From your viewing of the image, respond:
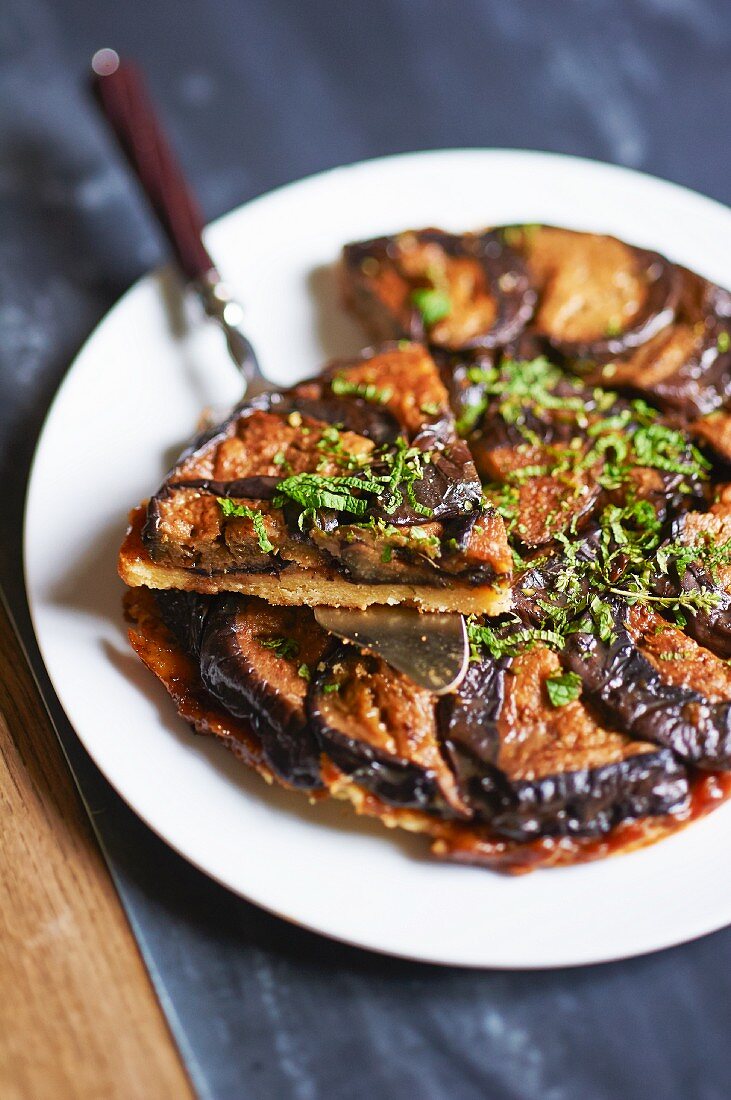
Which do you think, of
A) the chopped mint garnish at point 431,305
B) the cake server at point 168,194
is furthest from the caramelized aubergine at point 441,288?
the cake server at point 168,194

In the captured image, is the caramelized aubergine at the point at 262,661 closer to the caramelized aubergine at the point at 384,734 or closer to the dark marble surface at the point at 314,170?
the caramelized aubergine at the point at 384,734

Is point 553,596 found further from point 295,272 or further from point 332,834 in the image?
point 295,272

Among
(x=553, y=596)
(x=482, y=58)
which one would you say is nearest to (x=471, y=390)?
(x=553, y=596)

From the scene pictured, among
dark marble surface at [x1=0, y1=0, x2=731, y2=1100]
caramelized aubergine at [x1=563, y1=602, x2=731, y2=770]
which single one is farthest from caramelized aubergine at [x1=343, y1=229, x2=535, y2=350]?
caramelized aubergine at [x1=563, y1=602, x2=731, y2=770]

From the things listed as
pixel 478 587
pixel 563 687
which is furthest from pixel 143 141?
pixel 563 687

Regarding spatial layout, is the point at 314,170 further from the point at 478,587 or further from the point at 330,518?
the point at 478,587
